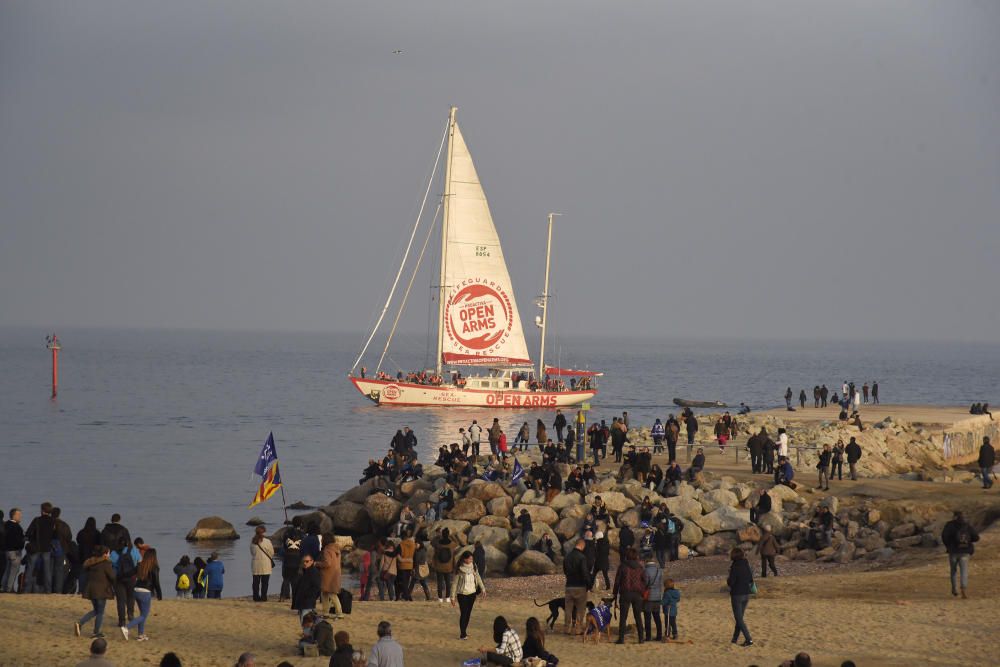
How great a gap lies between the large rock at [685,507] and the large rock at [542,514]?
9.36ft

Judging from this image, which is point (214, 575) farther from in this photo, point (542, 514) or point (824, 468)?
point (824, 468)

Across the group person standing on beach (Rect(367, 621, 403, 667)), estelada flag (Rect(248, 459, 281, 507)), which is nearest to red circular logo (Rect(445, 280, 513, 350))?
estelada flag (Rect(248, 459, 281, 507))

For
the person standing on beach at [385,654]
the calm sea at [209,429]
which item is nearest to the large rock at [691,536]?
the calm sea at [209,429]

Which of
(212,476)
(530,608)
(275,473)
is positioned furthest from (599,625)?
(212,476)

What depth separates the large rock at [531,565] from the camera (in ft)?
89.9

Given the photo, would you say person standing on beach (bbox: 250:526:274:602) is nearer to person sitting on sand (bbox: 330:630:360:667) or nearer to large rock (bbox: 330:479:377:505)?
person sitting on sand (bbox: 330:630:360:667)

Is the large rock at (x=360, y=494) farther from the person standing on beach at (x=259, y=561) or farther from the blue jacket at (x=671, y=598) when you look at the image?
the blue jacket at (x=671, y=598)

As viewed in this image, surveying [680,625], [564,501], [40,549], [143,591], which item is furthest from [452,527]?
[143,591]

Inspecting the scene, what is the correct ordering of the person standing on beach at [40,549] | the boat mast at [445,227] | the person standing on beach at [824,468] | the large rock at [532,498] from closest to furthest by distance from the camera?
the person standing on beach at [40,549] < the large rock at [532,498] < the person standing on beach at [824,468] < the boat mast at [445,227]

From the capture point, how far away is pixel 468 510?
31109 millimetres

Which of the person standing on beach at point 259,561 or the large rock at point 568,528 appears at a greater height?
the person standing on beach at point 259,561

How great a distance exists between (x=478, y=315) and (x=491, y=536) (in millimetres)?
46464

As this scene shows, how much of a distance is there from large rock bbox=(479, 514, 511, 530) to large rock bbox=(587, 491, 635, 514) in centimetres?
220

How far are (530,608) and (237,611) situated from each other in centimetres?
480
